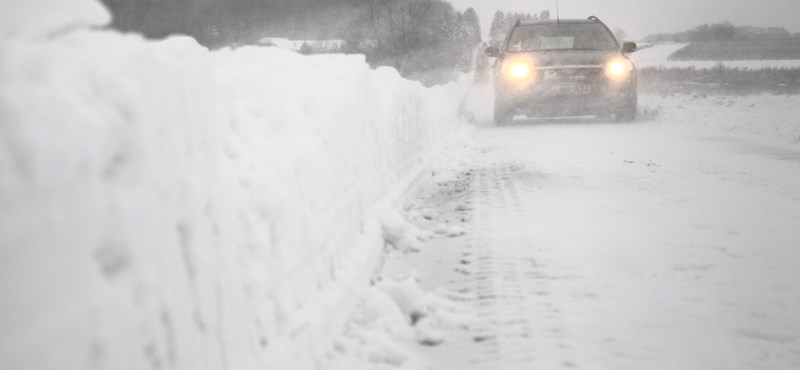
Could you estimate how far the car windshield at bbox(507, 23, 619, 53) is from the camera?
458 inches

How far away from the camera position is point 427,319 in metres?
2.92

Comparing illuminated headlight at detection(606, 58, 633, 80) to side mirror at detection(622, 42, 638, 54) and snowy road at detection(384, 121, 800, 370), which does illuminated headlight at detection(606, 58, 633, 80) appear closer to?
side mirror at detection(622, 42, 638, 54)

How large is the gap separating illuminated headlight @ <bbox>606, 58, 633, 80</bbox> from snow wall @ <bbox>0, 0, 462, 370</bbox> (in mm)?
9158

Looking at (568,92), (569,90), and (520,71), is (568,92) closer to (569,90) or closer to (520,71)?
(569,90)

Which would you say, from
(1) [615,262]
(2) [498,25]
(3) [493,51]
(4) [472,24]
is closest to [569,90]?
(3) [493,51]

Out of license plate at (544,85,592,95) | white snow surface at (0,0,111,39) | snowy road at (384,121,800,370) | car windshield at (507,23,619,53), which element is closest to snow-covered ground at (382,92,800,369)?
snowy road at (384,121,800,370)

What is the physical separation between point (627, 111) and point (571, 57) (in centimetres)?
158

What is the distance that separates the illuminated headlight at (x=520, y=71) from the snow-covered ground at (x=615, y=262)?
3814mm

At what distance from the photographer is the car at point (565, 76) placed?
1092 cm

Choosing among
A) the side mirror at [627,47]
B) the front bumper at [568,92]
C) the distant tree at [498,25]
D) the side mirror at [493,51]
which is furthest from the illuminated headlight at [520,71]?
the distant tree at [498,25]

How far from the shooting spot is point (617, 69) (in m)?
11.0

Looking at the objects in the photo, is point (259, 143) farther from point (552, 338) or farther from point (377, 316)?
point (552, 338)

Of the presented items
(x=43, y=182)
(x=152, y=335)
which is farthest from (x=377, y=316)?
(x=43, y=182)

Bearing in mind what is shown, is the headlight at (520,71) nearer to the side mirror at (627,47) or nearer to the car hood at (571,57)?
the car hood at (571,57)
